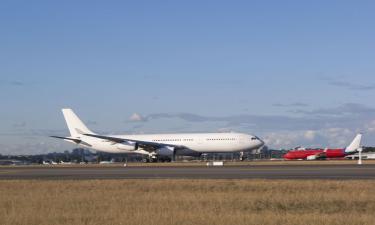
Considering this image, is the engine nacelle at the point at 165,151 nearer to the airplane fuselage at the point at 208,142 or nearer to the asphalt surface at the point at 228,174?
the airplane fuselage at the point at 208,142

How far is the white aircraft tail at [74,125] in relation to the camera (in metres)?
93.6

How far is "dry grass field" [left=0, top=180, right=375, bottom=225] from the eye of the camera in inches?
610

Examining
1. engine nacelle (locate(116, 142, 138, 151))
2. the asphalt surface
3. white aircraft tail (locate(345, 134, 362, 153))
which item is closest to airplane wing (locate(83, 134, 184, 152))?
engine nacelle (locate(116, 142, 138, 151))

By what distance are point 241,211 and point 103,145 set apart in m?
74.3

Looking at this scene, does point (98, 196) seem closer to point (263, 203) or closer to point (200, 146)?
point (263, 203)

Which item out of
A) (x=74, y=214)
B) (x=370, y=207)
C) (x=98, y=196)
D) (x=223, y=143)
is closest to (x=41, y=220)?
(x=74, y=214)

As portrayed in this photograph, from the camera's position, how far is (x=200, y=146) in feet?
272

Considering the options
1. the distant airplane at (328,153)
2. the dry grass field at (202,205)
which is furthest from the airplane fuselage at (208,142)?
the dry grass field at (202,205)

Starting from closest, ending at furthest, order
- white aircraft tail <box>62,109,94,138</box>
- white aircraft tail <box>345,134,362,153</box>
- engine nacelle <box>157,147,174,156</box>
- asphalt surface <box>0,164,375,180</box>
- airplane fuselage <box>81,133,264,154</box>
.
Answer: asphalt surface <box>0,164,375,180</box> < airplane fuselage <box>81,133,264,154</box> < engine nacelle <box>157,147,174,156</box> < white aircraft tail <box>62,109,94,138</box> < white aircraft tail <box>345,134,362,153</box>

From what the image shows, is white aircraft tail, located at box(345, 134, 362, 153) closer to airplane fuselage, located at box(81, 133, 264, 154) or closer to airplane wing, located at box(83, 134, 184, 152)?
airplane fuselage, located at box(81, 133, 264, 154)

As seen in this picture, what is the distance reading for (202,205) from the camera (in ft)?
63.1

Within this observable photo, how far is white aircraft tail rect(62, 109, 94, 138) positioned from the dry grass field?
221 ft

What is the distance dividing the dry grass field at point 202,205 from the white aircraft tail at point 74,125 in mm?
67401

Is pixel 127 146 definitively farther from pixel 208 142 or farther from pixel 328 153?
pixel 328 153
